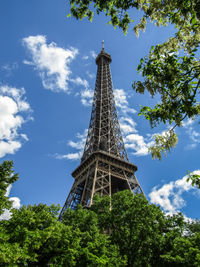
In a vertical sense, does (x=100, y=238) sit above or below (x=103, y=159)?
below

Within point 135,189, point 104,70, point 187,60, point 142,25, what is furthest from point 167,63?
point 104,70

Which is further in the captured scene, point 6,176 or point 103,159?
point 103,159

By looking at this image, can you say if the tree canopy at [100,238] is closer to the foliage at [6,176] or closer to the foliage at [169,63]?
the foliage at [6,176]

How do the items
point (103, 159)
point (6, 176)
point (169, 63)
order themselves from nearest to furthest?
point (169, 63), point (6, 176), point (103, 159)

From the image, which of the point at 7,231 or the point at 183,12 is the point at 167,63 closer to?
the point at 183,12

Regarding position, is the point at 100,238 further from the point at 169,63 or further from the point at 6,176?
the point at 169,63

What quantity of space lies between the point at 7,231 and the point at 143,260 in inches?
443

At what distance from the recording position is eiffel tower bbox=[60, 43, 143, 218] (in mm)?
34469

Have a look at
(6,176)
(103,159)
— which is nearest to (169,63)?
(6,176)

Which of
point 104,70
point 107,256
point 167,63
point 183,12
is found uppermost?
A: point 104,70

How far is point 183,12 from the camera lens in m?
5.67

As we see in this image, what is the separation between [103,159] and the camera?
1494 inches

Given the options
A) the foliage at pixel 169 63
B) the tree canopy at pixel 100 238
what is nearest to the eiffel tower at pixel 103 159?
the tree canopy at pixel 100 238

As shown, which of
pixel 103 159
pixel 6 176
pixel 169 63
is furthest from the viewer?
pixel 103 159
